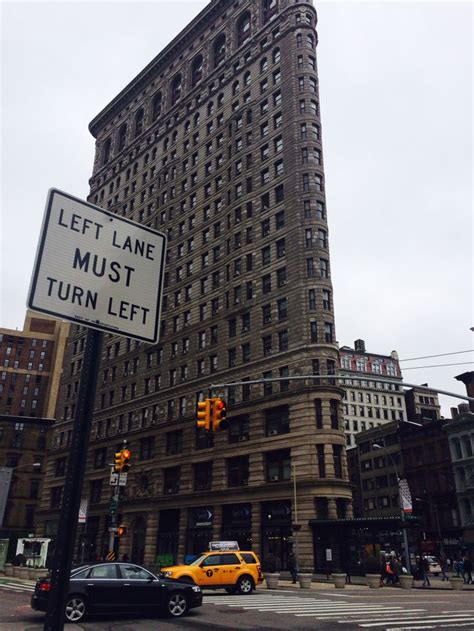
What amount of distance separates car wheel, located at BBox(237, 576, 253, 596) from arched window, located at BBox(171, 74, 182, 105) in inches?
3005

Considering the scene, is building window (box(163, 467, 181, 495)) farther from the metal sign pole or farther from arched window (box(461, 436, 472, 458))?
the metal sign pole

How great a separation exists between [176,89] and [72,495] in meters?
91.4

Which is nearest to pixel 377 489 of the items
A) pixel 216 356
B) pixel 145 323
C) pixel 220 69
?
pixel 216 356

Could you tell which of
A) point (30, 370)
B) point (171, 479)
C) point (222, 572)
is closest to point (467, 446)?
point (171, 479)

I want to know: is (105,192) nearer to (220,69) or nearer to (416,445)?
(220,69)

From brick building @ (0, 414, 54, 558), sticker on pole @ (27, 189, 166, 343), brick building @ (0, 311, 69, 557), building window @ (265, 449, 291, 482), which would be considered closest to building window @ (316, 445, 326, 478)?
building window @ (265, 449, 291, 482)

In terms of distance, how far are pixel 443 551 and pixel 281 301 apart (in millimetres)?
36742

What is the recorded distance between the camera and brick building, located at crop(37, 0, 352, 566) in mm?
47062

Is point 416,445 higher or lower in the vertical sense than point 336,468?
higher

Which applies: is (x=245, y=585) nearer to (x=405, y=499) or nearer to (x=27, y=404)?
(x=405, y=499)

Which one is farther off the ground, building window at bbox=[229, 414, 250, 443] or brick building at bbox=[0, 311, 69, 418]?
brick building at bbox=[0, 311, 69, 418]

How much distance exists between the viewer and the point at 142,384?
216 feet

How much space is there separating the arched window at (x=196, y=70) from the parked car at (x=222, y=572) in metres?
74.1

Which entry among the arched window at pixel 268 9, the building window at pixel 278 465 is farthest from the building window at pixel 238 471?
the arched window at pixel 268 9
